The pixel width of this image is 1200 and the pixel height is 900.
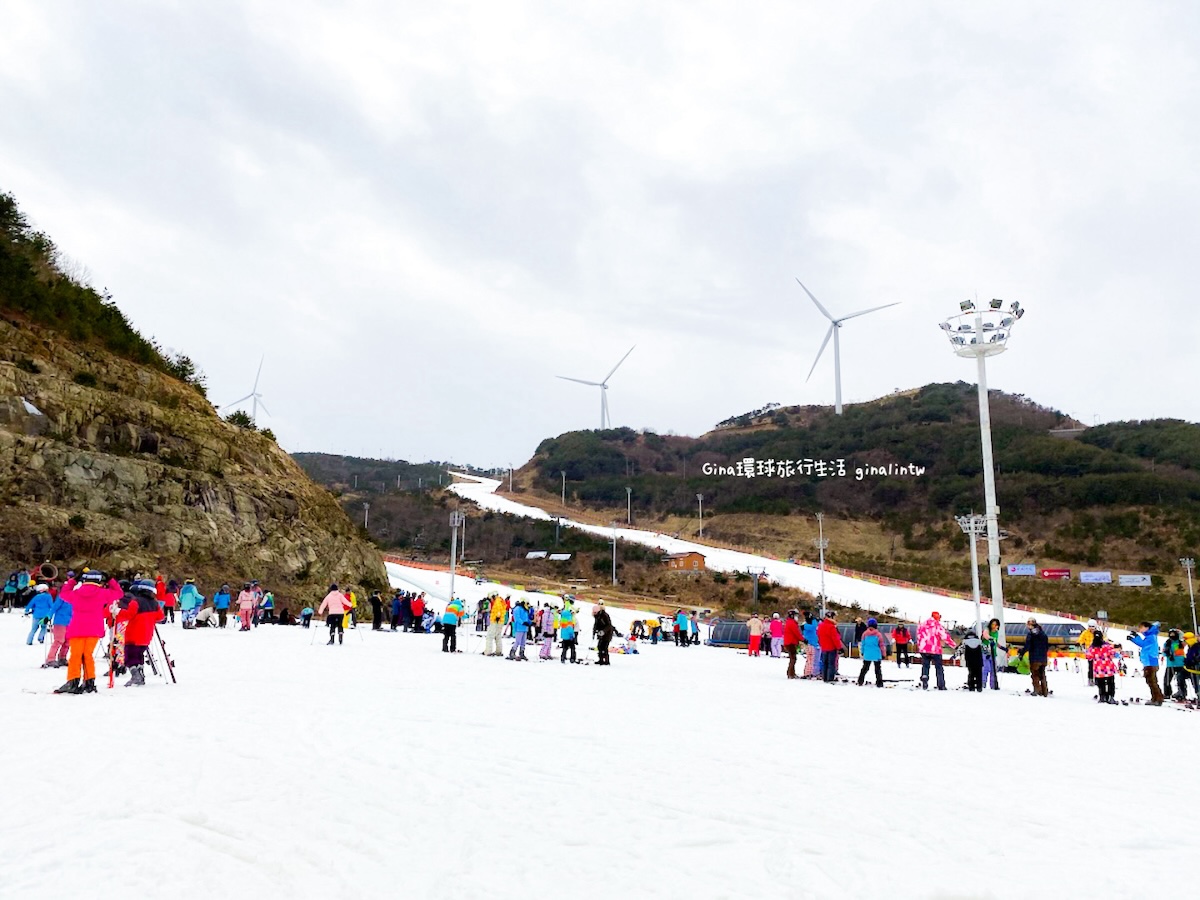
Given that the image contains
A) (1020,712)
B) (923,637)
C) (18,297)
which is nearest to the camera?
(1020,712)

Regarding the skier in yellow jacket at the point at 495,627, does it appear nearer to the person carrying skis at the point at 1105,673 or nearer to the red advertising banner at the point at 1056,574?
the person carrying skis at the point at 1105,673

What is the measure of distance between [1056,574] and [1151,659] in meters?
60.9

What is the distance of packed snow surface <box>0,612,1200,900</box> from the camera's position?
465 cm

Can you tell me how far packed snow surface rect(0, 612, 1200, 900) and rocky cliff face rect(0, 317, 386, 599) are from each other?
19.6 m

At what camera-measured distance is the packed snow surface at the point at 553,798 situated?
465 centimetres

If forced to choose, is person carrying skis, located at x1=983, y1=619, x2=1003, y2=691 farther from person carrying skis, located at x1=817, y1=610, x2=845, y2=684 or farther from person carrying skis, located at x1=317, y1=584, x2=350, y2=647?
person carrying skis, located at x1=317, y1=584, x2=350, y2=647

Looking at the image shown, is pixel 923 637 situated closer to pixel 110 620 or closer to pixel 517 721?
pixel 517 721

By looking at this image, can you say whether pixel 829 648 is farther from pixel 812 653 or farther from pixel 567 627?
pixel 567 627

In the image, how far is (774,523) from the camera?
109 metres

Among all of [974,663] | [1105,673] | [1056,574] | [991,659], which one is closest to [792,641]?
[974,663]

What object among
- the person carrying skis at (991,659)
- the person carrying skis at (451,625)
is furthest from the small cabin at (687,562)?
the person carrying skis at (451,625)

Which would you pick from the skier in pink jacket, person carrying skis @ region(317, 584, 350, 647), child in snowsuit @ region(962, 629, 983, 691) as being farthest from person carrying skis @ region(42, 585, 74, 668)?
child in snowsuit @ region(962, 629, 983, 691)

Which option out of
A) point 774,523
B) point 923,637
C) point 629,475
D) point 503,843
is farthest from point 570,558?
point 503,843

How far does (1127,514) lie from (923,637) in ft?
287
